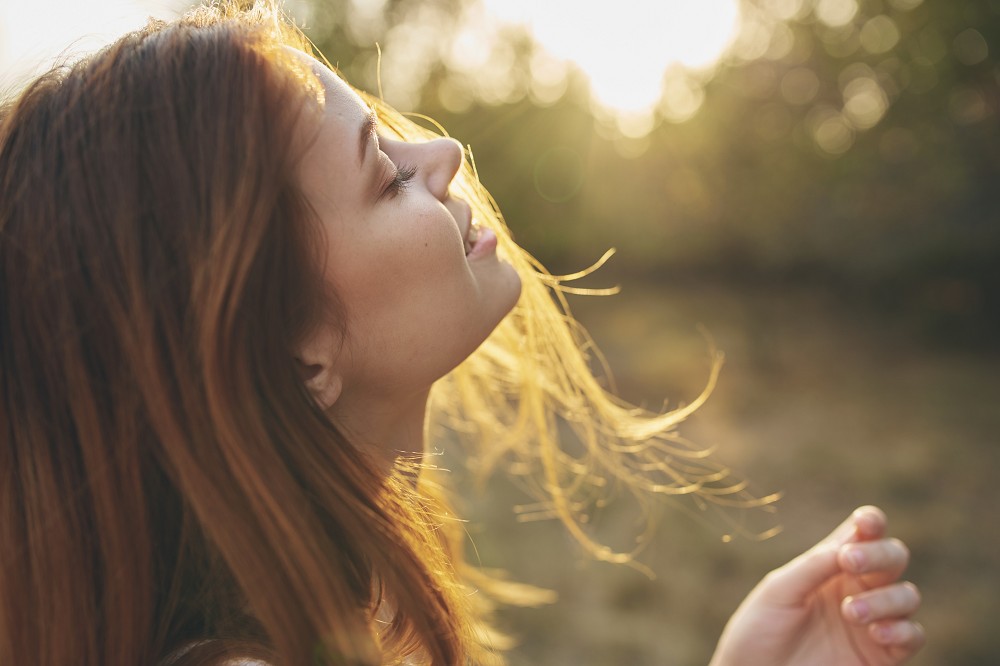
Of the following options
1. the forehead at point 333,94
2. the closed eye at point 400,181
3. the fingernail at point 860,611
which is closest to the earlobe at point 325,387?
the closed eye at point 400,181

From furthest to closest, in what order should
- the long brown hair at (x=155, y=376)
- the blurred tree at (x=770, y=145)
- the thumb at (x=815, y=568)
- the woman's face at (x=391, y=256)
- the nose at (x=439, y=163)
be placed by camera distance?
the blurred tree at (x=770, y=145) < the thumb at (x=815, y=568) < the nose at (x=439, y=163) < the woman's face at (x=391, y=256) < the long brown hair at (x=155, y=376)

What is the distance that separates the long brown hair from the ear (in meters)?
0.09

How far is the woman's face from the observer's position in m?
1.14

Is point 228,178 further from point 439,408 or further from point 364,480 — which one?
point 439,408

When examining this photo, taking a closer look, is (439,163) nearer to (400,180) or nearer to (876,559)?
(400,180)

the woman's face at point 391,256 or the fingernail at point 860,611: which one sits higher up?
the woman's face at point 391,256

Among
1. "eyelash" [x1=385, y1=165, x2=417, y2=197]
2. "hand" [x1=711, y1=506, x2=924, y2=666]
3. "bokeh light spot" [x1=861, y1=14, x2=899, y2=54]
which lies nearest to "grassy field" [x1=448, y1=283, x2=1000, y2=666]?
"hand" [x1=711, y1=506, x2=924, y2=666]

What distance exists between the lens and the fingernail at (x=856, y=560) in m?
1.35

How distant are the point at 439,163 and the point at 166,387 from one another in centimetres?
55

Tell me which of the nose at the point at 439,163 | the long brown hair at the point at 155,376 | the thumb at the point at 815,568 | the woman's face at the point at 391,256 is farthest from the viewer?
the thumb at the point at 815,568

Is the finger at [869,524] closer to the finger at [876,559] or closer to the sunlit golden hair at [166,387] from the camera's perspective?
the finger at [876,559]

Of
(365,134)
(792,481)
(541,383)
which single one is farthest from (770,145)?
(365,134)

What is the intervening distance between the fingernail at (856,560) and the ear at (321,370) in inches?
35.2

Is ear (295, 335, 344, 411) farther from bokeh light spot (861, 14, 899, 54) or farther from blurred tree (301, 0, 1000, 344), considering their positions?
bokeh light spot (861, 14, 899, 54)
